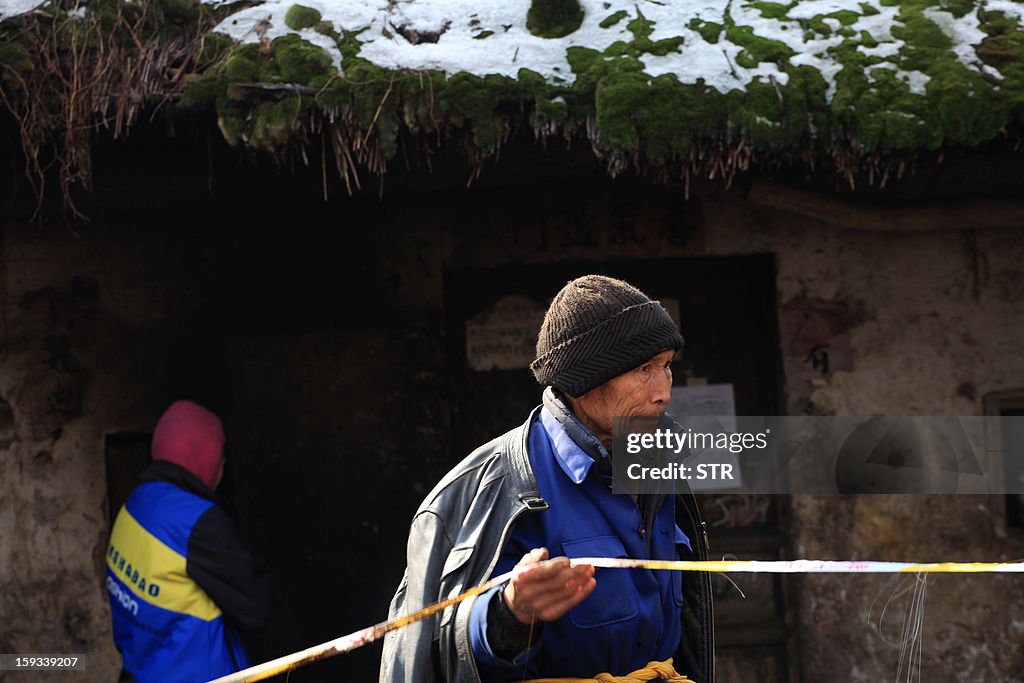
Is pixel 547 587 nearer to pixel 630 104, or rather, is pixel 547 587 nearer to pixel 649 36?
pixel 630 104

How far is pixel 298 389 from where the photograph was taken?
16.2ft

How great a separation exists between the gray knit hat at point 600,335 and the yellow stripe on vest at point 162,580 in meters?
2.02

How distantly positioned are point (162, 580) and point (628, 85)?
2.38 metres

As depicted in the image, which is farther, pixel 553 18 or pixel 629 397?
pixel 553 18

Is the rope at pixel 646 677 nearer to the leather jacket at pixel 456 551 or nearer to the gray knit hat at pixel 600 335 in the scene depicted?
the leather jacket at pixel 456 551

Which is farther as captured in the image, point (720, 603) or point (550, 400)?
point (720, 603)

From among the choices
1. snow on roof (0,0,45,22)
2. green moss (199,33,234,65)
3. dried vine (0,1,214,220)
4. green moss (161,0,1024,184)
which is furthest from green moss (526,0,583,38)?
snow on roof (0,0,45,22)

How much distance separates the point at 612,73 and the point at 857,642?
2.78 m

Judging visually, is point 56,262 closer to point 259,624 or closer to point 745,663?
point 259,624

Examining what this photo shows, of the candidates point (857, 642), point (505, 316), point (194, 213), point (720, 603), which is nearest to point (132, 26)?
point (194, 213)

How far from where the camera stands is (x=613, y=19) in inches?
157

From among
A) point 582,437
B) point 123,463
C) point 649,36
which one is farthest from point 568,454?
point 123,463

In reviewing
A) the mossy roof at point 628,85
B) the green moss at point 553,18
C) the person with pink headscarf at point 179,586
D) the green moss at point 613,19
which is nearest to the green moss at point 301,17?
the mossy roof at point 628,85

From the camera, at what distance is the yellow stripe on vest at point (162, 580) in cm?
370
